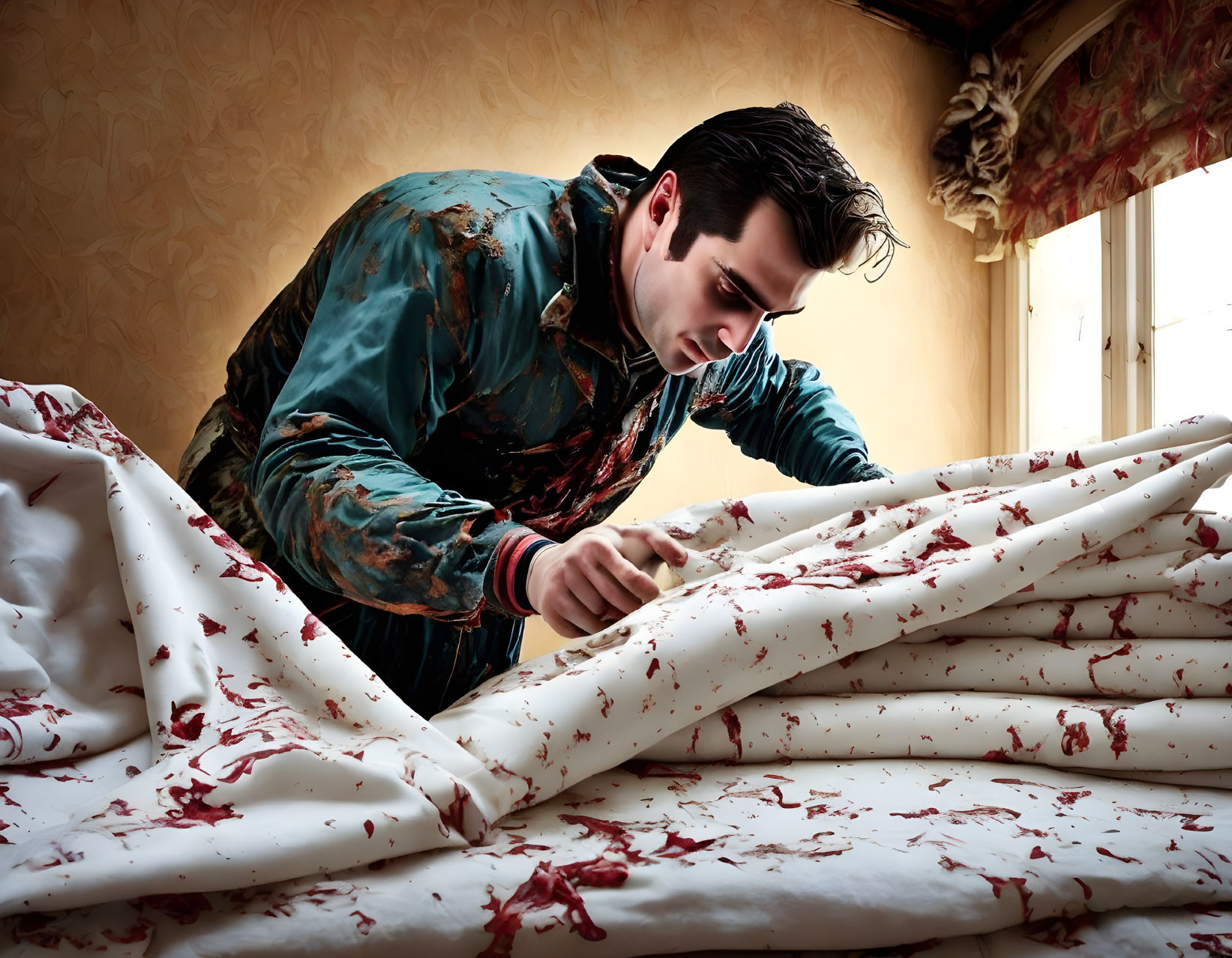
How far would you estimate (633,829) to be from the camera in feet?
1.50

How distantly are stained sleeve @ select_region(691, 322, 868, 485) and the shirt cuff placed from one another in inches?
24.9

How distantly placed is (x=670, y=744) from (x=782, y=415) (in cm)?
89

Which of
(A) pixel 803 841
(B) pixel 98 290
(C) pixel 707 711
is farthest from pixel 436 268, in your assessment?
(B) pixel 98 290

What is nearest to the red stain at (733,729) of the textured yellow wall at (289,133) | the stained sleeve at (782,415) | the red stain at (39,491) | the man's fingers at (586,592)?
the man's fingers at (586,592)

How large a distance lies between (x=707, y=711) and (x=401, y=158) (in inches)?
74.6

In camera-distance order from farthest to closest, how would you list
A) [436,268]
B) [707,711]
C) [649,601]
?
[436,268]
[649,601]
[707,711]

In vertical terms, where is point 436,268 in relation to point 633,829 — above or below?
above

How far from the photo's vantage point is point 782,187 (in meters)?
1.00

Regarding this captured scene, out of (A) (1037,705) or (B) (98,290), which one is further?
(B) (98,290)

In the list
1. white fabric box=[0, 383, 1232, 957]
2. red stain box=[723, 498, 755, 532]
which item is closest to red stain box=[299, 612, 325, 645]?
white fabric box=[0, 383, 1232, 957]

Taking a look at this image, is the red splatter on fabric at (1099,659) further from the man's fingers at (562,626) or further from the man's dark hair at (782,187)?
the man's dark hair at (782,187)

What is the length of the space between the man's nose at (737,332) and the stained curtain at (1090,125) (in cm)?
188

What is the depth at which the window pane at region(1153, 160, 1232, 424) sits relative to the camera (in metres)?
2.26

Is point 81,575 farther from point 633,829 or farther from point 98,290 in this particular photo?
point 98,290
